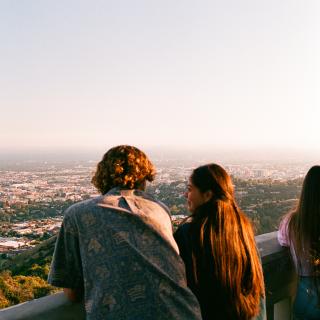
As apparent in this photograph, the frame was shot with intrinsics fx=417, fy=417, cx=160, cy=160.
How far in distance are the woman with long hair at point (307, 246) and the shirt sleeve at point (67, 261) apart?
4.53 ft

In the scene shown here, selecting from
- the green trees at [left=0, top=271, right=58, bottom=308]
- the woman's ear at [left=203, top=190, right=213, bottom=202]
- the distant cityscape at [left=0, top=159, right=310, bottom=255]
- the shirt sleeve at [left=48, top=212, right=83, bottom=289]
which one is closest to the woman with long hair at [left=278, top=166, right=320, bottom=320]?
the distant cityscape at [left=0, top=159, right=310, bottom=255]

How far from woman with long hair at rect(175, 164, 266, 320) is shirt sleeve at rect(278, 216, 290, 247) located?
0.58 m

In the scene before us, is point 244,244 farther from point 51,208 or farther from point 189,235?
point 51,208

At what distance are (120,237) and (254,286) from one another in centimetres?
77

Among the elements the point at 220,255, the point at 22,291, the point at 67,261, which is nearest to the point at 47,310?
the point at 67,261

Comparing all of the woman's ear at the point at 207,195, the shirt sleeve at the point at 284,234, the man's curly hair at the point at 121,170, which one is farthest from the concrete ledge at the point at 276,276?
the man's curly hair at the point at 121,170

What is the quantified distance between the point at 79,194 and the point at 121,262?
40.3 metres

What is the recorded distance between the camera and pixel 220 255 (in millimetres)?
1892

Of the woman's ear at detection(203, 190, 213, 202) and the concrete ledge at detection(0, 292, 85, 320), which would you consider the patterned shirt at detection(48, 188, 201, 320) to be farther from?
the woman's ear at detection(203, 190, 213, 202)

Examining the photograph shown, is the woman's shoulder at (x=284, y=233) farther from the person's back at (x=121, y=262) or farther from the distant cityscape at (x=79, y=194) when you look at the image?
the person's back at (x=121, y=262)

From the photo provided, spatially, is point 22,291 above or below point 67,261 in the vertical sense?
below

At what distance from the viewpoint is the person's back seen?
62.8 inches

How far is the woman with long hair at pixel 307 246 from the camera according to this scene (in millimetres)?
2430

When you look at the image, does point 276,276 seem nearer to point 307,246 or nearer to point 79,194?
point 307,246
